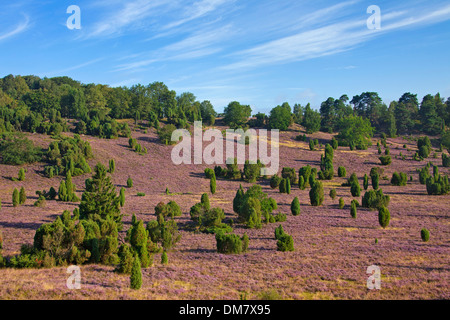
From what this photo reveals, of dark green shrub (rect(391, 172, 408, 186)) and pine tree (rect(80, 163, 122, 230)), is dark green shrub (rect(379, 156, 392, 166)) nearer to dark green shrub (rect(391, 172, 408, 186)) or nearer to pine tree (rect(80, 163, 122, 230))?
dark green shrub (rect(391, 172, 408, 186))

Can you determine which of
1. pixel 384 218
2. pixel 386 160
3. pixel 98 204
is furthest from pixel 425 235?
pixel 386 160

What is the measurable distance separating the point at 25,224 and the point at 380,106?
125690 mm

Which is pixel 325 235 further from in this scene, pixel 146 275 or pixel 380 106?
pixel 380 106

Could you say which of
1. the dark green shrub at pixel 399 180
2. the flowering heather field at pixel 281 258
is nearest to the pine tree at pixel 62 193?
the flowering heather field at pixel 281 258

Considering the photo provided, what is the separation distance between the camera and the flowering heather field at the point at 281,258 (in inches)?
581

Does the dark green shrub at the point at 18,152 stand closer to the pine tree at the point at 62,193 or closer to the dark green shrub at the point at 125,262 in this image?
the pine tree at the point at 62,193

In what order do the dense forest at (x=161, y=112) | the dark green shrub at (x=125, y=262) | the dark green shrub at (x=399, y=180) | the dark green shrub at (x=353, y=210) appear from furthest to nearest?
the dense forest at (x=161, y=112) < the dark green shrub at (x=399, y=180) < the dark green shrub at (x=353, y=210) < the dark green shrub at (x=125, y=262)

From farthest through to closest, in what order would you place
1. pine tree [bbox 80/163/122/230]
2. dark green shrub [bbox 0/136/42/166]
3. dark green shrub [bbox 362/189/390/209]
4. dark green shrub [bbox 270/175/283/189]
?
dark green shrub [bbox 270/175/283/189], dark green shrub [bbox 0/136/42/166], dark green shrub [bbox 362/189/390/209], pine tree [bbox 80/163/122/230]

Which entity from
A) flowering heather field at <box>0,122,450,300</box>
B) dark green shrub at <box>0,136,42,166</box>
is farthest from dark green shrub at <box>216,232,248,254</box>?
dark green shrub at <box>0,136,42,166</box>

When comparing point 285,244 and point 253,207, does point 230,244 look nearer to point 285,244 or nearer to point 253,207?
point 285,244

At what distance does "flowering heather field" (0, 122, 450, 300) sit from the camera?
581 inches

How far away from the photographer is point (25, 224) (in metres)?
27.1

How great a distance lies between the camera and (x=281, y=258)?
2062cm
